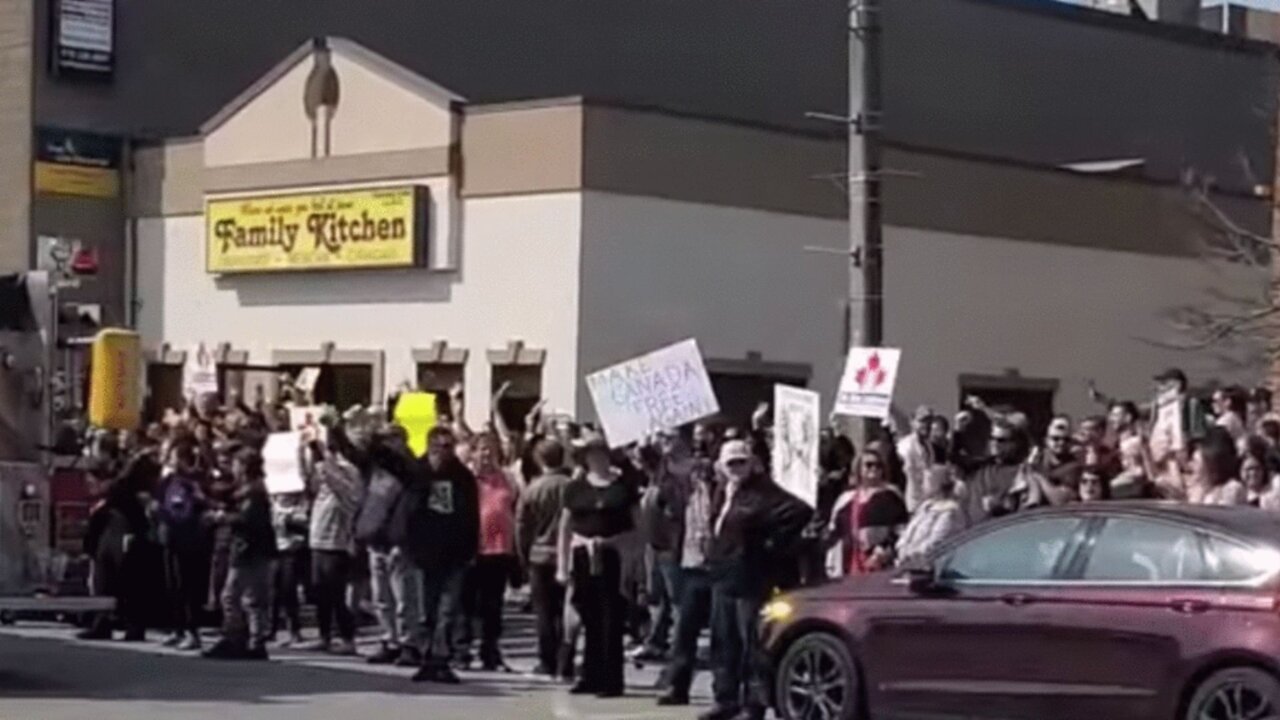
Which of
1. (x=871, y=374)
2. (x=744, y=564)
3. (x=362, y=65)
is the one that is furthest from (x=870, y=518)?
(x=362, y=65)

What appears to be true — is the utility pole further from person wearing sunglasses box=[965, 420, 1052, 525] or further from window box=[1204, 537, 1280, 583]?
window box=[1204, 537, 1280, 583]

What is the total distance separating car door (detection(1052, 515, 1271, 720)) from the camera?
14406mm

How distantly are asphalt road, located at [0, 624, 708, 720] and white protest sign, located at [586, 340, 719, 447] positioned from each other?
6.16 feet

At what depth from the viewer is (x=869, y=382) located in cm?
1992

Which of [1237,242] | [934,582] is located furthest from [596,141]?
[934,582]

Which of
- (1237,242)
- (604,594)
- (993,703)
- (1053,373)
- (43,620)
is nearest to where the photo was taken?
(993,703)

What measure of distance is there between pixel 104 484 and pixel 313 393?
345 inches

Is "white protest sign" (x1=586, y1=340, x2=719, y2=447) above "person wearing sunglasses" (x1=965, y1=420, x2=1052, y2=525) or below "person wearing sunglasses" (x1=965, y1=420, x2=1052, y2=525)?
above

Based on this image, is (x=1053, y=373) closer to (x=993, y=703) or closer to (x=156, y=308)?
(x=156, y=308)

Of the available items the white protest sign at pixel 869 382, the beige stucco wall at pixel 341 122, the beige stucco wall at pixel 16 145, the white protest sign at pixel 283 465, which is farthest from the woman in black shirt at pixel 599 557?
the beige stucco wall at pixel 16 145

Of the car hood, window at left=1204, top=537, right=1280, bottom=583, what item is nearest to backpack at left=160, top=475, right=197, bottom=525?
the car hood

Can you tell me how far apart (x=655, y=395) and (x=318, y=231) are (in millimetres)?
13261

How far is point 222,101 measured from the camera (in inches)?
1506

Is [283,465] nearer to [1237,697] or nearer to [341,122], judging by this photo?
[1237,697]
